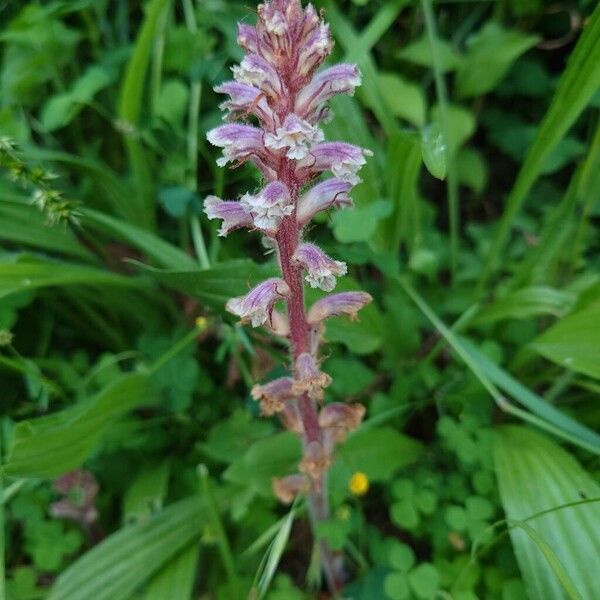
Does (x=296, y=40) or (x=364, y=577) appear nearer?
(x=296, y=40)

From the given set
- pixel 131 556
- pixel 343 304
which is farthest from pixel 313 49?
pixel 131 556

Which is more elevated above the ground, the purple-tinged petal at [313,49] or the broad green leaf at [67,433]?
the purple-tinged petal at [313,49]

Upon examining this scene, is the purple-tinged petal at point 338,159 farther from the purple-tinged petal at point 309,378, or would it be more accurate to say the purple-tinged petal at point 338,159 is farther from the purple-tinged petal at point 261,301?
the purple-tinged petal at point 309,378

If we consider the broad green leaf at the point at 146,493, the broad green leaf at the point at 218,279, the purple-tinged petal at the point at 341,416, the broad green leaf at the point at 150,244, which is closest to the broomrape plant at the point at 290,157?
the purple-tinged petal at the point at 341,416

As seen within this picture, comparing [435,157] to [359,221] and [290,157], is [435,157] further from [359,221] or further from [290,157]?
[359,221]

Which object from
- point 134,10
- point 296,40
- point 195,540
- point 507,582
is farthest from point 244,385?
point 134,10

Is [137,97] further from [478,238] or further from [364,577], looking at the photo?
[364,577]

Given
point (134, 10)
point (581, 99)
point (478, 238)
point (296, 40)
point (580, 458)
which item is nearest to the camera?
point (296, 40)
